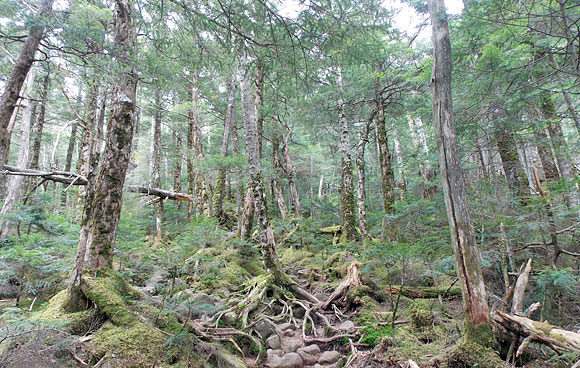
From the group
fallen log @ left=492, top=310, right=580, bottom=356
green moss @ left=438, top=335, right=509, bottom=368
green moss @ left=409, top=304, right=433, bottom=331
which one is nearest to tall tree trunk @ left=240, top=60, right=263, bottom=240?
green moss @ left=409, top=304, right=433, bottom=331

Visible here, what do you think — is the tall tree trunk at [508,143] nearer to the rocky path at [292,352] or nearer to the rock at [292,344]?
the rocky path at [292,352]

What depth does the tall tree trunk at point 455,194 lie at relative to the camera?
336 centimetres

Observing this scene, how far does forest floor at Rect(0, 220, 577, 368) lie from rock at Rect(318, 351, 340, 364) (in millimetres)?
16

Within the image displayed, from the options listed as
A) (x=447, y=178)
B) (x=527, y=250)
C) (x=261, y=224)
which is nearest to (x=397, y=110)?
(x=527, y=250)

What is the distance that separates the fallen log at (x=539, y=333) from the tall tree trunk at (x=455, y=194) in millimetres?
203

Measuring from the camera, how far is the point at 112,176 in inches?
164

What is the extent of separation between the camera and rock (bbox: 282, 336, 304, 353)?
486 cm

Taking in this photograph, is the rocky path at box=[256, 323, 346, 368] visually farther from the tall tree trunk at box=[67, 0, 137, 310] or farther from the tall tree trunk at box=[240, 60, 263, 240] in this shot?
the tall tree trunk at box=[240, 60, 263, 240]

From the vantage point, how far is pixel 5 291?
5.24m

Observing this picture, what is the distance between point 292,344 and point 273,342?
0.36m

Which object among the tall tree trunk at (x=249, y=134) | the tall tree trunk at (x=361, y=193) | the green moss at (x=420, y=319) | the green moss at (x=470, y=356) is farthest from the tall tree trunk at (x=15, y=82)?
the tall tree trunk at (x=361, y=193)

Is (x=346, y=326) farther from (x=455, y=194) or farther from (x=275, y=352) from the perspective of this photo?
(x=455, y=194)

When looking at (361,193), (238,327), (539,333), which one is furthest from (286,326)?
(361,193)

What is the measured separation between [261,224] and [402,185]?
49.1 ft
